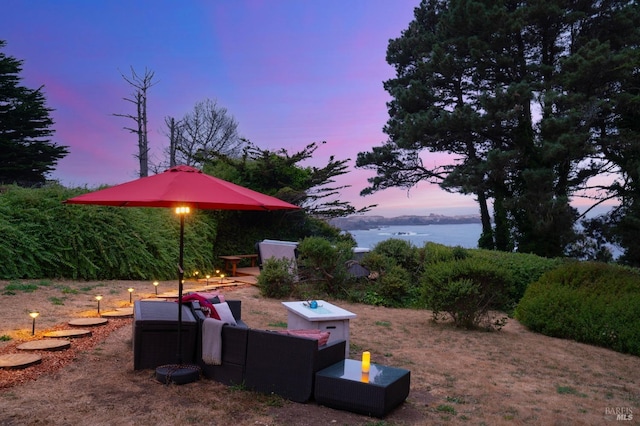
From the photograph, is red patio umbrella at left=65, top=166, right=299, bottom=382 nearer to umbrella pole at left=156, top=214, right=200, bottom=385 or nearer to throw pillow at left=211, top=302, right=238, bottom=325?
umbrella pole at left=156, top=214, right=200, bottom=385

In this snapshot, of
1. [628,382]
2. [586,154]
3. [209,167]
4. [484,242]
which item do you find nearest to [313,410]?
[628,382]

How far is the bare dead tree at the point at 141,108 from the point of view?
19766 millimetres

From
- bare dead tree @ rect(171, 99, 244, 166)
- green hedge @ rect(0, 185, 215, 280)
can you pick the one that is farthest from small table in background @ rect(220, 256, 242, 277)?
bare dead tree @ rect(171, 99, 244, 166)

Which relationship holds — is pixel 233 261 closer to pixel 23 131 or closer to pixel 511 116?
pixel 511 116

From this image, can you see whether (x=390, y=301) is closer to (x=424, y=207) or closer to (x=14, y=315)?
(x=14, y=315)

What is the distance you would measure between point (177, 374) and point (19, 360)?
1.53 meters

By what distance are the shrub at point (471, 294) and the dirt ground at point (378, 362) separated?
1.06 ft

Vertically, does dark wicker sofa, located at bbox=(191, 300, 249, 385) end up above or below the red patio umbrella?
below

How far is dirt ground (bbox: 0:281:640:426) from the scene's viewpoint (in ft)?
10.6

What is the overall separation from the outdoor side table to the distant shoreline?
13.8 m

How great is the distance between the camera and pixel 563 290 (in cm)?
750

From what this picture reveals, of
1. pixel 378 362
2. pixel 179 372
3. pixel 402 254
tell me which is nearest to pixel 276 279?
pixel 402 254

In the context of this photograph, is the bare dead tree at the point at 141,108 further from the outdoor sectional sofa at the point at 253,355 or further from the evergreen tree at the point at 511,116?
the outdoor sectional sofa at the point at 253,355

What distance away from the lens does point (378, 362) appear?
4922 millimetres
